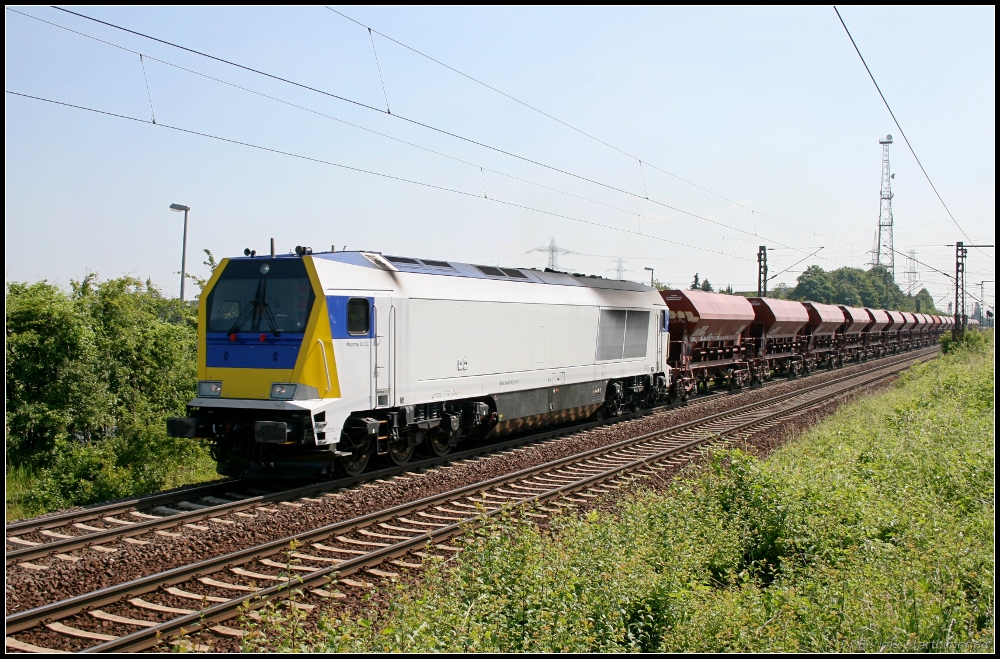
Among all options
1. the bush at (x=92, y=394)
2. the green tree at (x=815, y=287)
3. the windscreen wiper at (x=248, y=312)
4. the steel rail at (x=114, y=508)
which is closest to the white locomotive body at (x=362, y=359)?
the windscreen wiper at (x=248, y=312)

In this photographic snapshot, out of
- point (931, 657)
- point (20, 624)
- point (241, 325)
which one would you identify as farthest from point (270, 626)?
point (241, 325)

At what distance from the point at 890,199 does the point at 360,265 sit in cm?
5364

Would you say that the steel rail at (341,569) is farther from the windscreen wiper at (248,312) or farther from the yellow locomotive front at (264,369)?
the windscreen wiper at (248,312)

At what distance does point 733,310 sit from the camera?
27.3 metres

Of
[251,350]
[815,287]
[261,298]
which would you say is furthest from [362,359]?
[815,287]

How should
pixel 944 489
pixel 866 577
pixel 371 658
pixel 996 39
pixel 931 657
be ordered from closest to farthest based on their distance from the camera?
1. pixel 371 658
2. pixel 931 657
3. pixel 996 39
4. pixel 866 577
5. pixel 944 489

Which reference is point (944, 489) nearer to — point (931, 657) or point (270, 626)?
point (931, 657)

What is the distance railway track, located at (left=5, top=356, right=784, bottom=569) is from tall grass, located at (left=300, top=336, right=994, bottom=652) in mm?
3894

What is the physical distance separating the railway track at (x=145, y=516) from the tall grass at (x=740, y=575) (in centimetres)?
389

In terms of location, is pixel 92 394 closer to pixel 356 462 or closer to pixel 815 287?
pixel 356 462

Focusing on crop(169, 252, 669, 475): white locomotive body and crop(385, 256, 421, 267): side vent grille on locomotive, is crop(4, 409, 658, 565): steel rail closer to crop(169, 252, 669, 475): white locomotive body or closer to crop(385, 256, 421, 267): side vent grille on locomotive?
crop(169, 252, 669, 475): white locomotive body

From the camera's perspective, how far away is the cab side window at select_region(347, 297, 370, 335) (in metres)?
11.7

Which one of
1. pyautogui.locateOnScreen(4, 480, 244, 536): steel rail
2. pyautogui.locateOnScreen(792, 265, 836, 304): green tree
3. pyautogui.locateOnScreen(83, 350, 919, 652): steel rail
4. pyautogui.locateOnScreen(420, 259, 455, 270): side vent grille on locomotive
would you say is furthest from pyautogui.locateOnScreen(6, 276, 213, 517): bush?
pyautogui.locateOnScreen(792, 265, 836, 304): green tree

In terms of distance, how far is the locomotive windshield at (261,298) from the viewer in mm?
11352
